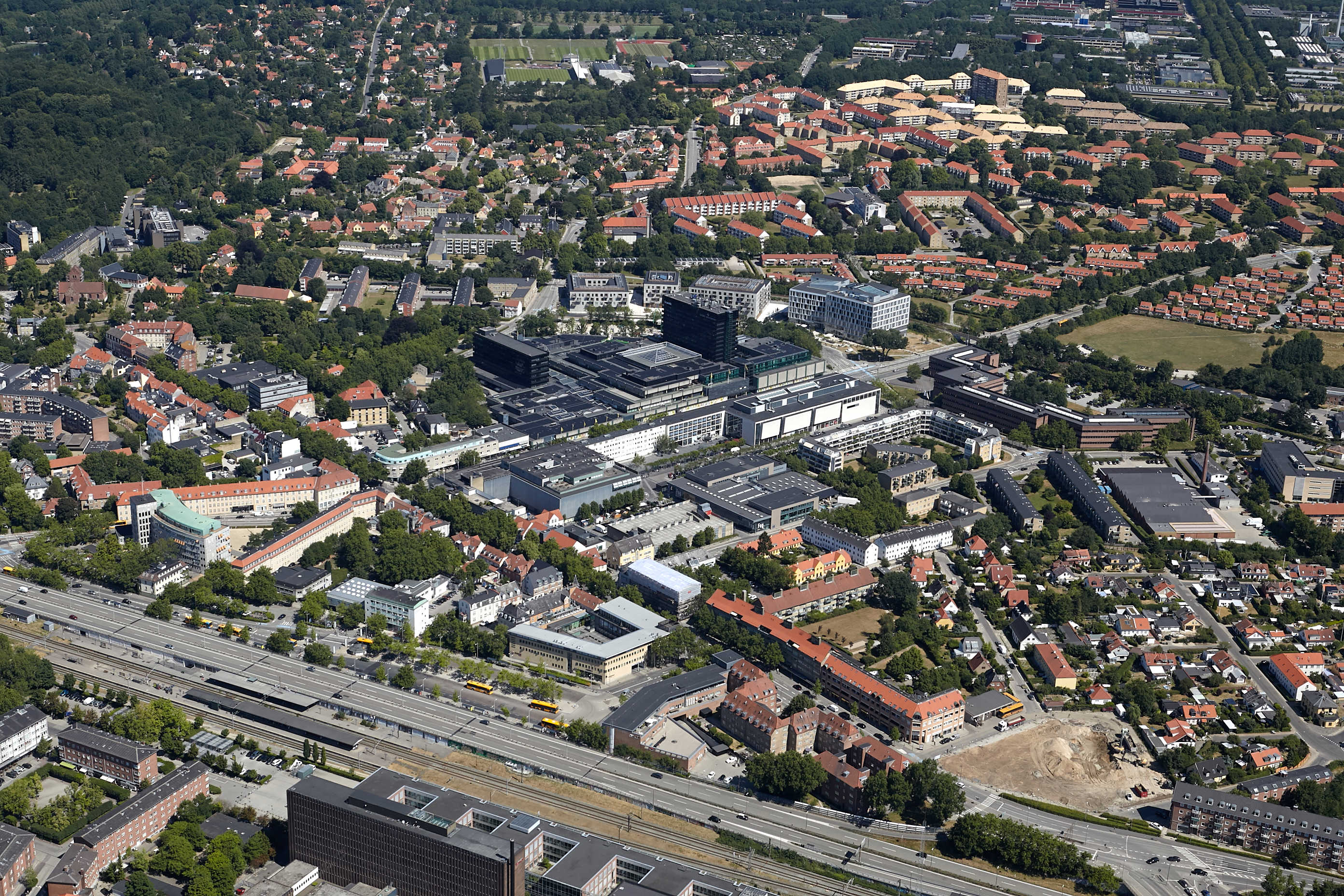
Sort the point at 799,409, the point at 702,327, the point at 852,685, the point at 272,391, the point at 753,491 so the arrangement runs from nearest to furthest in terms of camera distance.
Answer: the point at 852,685 → the point at 753,491 → the point at 799,409 → the point at 272,391 → the point at 702,327

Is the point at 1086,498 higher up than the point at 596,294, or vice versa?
the point at 596,294

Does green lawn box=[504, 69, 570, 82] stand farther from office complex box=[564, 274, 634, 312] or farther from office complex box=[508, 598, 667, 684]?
office complex box=[508, 598, 667, 684]

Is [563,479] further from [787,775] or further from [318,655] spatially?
[787,775]

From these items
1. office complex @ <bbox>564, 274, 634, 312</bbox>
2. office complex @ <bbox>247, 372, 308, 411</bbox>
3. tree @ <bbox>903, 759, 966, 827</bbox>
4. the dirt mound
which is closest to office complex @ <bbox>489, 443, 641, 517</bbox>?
office complex @ <bbox>247, 372, 308, 411</bbox>

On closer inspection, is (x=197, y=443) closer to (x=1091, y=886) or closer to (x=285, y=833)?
(x=285, y=833)

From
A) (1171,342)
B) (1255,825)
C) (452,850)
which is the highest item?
(1171,342)

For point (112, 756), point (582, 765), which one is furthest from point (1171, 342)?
point (112, 756)
